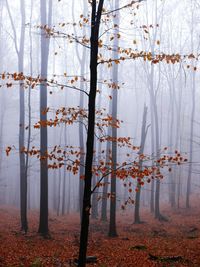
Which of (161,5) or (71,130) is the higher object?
(161,5)

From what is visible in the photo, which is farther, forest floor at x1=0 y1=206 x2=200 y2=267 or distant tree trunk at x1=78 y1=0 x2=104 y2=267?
forest floor at x1=0 y1=206 x2=200 y2=267

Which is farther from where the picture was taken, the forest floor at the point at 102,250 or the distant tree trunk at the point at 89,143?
the forest floor at the point at 102,250

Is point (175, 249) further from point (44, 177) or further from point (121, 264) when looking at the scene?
point (44, 177)

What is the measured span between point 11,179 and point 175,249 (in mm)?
44677

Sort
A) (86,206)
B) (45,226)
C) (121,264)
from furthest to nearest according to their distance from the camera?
(45,226), (121,264), (86,206)

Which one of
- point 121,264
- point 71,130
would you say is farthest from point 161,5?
point 71,130

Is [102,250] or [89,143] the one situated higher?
[89,143]

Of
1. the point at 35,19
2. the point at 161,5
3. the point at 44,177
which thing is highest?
the point at 161,5

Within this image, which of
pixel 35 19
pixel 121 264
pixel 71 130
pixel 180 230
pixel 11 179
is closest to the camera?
pixel 121 264

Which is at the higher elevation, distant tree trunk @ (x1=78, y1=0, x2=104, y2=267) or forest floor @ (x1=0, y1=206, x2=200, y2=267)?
distant tree trunk @ (x1=78, y1=0, x2=104, y2=267)

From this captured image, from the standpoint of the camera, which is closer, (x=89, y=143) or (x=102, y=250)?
(x=89, y=143)

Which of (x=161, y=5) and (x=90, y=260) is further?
(x=161, y=5)

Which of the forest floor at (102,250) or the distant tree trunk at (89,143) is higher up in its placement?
the distant tree trunk at (89,143)

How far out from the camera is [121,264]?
9.51 m
